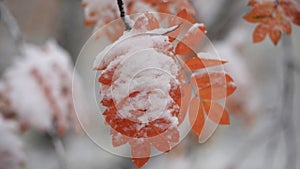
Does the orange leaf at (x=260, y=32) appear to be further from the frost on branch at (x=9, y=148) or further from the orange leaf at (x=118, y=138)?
the frost on branch at (x=9, y=148)

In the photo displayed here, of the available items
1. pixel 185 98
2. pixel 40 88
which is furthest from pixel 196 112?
pixel 40 88

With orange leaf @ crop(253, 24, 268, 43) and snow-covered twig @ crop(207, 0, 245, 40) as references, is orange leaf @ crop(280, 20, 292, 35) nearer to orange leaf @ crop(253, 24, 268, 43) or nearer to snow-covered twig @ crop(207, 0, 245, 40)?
orange leaf @ crop(253, 24, 268, 43)

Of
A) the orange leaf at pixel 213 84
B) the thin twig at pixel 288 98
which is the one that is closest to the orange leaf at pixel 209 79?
the orange leaf at pixel 213 84

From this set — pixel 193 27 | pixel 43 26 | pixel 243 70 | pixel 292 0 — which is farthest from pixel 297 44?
pixel 193 27

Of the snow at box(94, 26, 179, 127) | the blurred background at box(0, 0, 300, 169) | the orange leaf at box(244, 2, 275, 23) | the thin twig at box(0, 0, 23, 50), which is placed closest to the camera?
the snow at box(94, 26, 179, 127)

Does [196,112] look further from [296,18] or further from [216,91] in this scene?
[296,18]

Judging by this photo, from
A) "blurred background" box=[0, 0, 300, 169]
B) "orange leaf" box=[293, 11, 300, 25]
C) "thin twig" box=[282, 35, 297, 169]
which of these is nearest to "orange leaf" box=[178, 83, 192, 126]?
"orange leaf" box=[293, 11, 300, 25]
